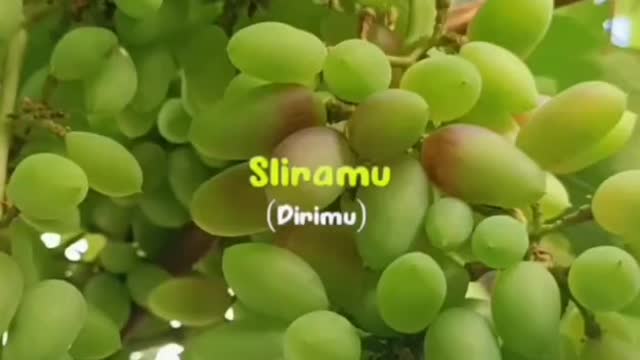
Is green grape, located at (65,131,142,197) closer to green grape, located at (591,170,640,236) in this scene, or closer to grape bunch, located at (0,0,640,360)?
grape bunch, located at (0,0,640,360)

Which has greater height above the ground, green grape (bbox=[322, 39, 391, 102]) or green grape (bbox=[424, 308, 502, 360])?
green grape (bbox=[322, 39, 391, 102])

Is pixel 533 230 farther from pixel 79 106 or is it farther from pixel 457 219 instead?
pixel 79 106

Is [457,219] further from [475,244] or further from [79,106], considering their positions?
[79,106]

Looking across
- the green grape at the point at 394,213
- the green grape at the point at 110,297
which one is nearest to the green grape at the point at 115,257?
the green grape at the point at 110,297

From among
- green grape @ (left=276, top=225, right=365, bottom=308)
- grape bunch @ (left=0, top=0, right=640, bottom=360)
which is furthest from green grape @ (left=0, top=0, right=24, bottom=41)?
green grape @ (left=276, top=225, right=365, bottom=308)

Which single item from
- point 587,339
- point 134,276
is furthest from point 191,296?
point 587,339

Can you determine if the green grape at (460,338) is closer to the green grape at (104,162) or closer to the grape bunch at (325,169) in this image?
the grape bunch at (325,169)

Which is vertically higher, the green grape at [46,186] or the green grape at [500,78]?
the green grape at [500,78]
